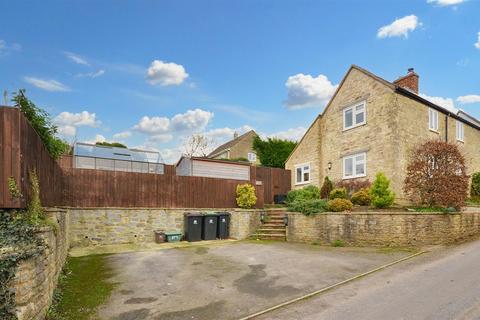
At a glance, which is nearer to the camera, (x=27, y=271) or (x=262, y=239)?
(x=27, y=271)

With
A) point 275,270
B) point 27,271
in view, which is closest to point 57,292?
point 27,271

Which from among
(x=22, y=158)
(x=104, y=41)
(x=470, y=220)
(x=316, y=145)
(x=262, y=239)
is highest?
(x=104, y=41)

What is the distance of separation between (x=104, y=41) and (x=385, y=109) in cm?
1422

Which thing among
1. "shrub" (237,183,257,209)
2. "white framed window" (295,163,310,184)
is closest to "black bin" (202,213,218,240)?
"shrub" (237,183,257,209)

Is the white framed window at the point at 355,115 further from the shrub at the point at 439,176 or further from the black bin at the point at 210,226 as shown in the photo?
the black bin at the point at 210,226

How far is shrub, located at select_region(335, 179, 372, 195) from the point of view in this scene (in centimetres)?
1767

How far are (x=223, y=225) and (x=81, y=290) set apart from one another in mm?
9285

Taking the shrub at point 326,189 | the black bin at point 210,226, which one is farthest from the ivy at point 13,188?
the shrub at point 326,189

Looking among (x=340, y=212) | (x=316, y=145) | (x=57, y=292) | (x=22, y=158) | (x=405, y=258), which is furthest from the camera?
(x=316, y=145)

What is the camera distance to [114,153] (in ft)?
58.9

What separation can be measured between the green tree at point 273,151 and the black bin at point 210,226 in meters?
19.5

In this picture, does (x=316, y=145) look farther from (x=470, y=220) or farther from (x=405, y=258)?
(x=405, y=258)

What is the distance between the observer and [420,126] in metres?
18.2

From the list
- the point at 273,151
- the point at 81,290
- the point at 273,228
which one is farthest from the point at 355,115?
the point at 81,290
